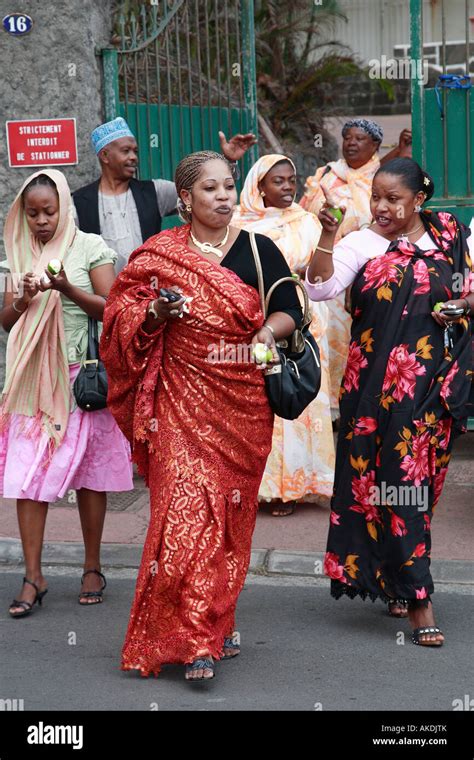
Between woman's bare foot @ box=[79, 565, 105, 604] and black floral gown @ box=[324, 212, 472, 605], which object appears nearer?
black floral gown @ box=[324, 212, 472, 605]

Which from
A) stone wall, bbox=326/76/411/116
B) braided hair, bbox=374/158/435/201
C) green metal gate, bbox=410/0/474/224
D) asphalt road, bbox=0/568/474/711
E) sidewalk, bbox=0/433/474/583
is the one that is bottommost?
asphalt road, bbox=0/568/474/711

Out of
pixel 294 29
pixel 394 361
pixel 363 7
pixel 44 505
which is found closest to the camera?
pixel 394 361

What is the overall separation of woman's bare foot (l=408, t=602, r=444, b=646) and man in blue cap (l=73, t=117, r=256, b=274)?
9.63 feet

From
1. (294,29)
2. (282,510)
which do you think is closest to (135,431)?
(282,510)

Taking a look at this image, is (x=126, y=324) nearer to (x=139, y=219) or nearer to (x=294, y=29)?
(x=139, y=219)

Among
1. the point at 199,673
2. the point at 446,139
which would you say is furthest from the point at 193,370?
the point at 446,139

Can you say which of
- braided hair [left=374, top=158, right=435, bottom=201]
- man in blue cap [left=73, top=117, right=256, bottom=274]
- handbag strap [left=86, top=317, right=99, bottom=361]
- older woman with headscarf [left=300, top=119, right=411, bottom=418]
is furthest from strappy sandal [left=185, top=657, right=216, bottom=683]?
older woman with headscarf [left=300, top=119, right=411, bottom=418]

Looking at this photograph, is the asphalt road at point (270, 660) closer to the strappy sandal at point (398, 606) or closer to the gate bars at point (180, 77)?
the strappy sandal at point (398, 606)

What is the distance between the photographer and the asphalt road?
4.59 m

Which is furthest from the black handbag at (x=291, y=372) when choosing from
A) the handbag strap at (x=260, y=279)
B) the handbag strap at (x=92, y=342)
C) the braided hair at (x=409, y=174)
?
the handbag strap at (x=92, y=342)

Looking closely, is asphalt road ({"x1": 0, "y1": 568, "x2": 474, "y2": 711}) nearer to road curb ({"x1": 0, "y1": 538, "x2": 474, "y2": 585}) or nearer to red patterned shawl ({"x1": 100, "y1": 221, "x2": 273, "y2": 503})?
road curb ({"x1": 0, "y1": 538, "x2": 474, "y2": 585})

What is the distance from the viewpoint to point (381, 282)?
5.19m

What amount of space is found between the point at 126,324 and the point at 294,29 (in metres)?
10.2

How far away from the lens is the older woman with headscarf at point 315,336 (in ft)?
22.9
